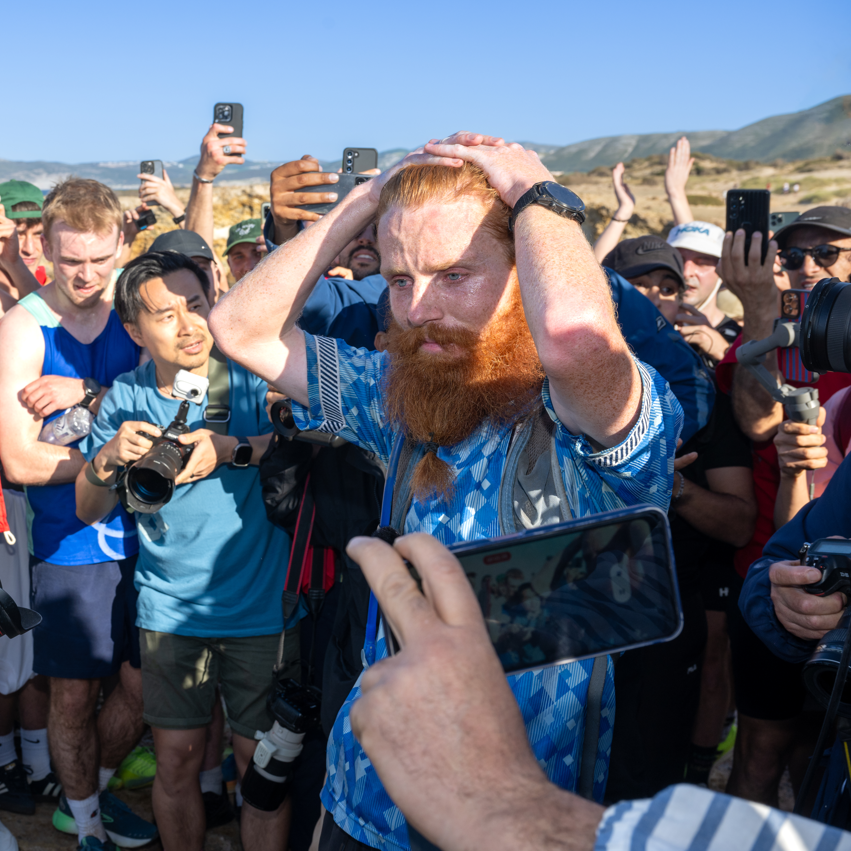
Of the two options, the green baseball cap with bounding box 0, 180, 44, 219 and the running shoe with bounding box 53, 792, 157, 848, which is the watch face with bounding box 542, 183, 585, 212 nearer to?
the running shoe with bounding box 53, 792, 157, 848

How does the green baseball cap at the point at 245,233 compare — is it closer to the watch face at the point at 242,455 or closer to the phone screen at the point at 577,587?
the watch face at the point at 242,455

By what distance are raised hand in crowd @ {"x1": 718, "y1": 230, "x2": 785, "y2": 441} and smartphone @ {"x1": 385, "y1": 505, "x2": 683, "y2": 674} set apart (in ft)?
6.99

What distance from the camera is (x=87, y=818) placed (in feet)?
10.1

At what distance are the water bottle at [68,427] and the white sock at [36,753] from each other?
140 cm

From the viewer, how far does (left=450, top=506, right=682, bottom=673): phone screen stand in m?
0.92

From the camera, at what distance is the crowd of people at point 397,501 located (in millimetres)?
856

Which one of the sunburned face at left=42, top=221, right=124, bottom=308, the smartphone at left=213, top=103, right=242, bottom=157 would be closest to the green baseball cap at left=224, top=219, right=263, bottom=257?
the smartphone at left=213, top=103, right=242, bottom=157

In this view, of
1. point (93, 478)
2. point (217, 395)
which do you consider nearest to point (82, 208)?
point (217, 395)

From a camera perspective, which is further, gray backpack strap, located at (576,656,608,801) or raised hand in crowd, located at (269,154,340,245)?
raised hand in crowd, located at (269,154,340,245)

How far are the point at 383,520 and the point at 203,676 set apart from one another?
1503 mm

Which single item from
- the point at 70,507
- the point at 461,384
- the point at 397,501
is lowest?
the point at 70,507

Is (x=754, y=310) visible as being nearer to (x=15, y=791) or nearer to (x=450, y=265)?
(x=450, y=265)

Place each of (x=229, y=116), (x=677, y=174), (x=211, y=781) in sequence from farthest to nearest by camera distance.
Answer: (x=677, y=174) → (x=229, y=116) → (x=211, y=781)

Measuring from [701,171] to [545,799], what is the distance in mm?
25725
